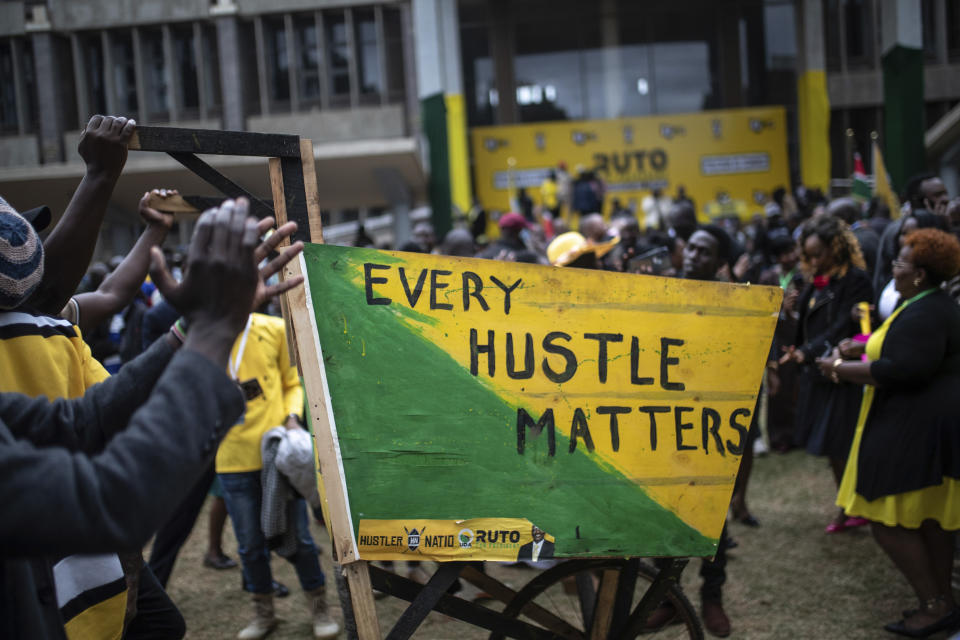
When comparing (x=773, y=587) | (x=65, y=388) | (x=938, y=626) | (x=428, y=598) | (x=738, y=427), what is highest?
(x=65, y=388)

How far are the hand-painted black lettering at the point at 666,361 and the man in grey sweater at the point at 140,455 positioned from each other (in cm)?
137

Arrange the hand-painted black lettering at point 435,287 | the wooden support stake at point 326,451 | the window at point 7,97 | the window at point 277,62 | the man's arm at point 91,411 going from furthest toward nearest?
the window at point 277,62 < the window at point 7,97 < the hand-painted black lettering at point 435,287 < the wooden support stake at point 326,451 < the man's arm at point 91,411

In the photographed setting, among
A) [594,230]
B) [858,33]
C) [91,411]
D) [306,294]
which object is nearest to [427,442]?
[306,294]

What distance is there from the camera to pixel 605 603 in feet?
10.2

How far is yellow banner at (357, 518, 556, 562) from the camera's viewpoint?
7.84ft

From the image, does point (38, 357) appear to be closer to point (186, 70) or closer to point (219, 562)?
point (219, 562)

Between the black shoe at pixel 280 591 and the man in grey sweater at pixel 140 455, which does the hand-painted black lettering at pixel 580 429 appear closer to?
the man in grey sweater at pixel 140 455

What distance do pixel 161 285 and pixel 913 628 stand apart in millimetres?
3921

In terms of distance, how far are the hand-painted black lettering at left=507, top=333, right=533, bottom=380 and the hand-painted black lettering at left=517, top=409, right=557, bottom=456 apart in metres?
0.11

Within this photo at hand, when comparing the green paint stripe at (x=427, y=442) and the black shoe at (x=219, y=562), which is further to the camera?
the black shoe at (x=219, y=562)

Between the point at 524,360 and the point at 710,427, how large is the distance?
2.26 ft

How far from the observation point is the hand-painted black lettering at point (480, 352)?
245 centimetres

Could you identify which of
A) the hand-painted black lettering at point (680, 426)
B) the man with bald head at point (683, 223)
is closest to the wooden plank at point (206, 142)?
the hand-painted black lettering at point (680, 426)

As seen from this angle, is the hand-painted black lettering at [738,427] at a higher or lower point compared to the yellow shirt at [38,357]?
lower
